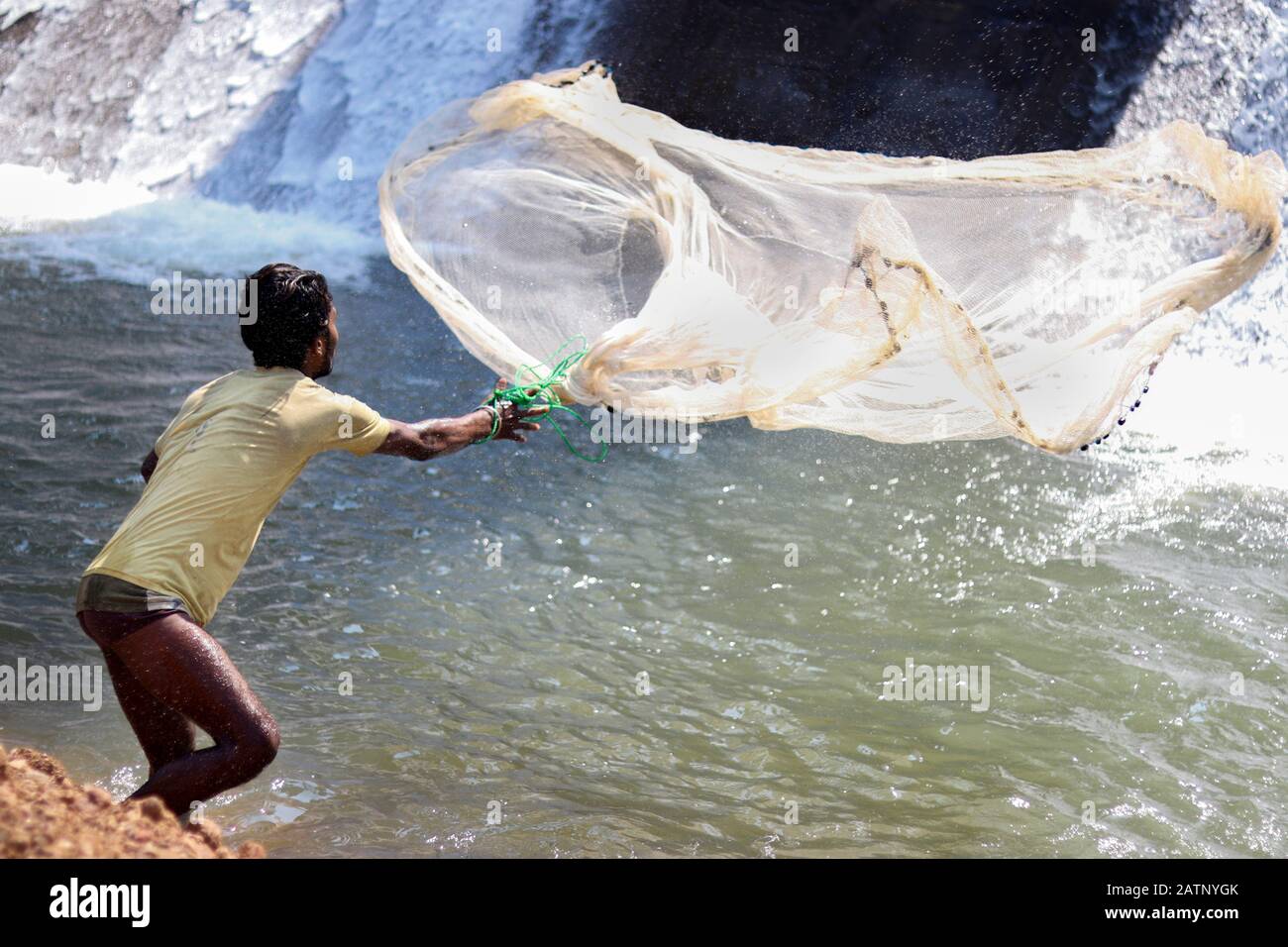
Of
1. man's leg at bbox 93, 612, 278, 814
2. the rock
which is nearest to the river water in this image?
the rock

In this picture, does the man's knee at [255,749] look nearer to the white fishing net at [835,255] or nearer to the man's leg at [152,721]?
the man's leg at [152,721]

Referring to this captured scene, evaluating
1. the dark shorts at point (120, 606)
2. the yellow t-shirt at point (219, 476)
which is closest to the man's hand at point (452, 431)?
the yellow t-shirt at point (219, 476)

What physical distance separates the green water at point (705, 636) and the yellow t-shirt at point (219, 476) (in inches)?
52.5

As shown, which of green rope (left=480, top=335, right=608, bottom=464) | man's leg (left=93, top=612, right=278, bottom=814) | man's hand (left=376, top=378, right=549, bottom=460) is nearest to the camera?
man's leg (left=93, top=612, right=278, bottom=814)

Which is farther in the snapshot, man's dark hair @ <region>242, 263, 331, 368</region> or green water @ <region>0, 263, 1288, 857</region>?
green water @ <region>0, 263, 1288, 857</region>

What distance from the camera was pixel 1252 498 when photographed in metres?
9.00

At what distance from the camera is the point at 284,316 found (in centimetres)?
365

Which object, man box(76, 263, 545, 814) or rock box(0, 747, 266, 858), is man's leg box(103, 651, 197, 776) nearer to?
man box(76, 263, 545, 814)

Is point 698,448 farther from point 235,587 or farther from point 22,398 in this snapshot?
point 22,398

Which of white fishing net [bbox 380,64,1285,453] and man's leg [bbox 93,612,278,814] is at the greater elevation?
white fishing net [bbox 380,64,1285,453]

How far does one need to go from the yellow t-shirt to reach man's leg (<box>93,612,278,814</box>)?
127 millimetres

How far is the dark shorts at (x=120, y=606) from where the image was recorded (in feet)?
11.2

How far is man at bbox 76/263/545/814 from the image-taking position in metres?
3.43

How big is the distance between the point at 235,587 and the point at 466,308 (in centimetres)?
258
